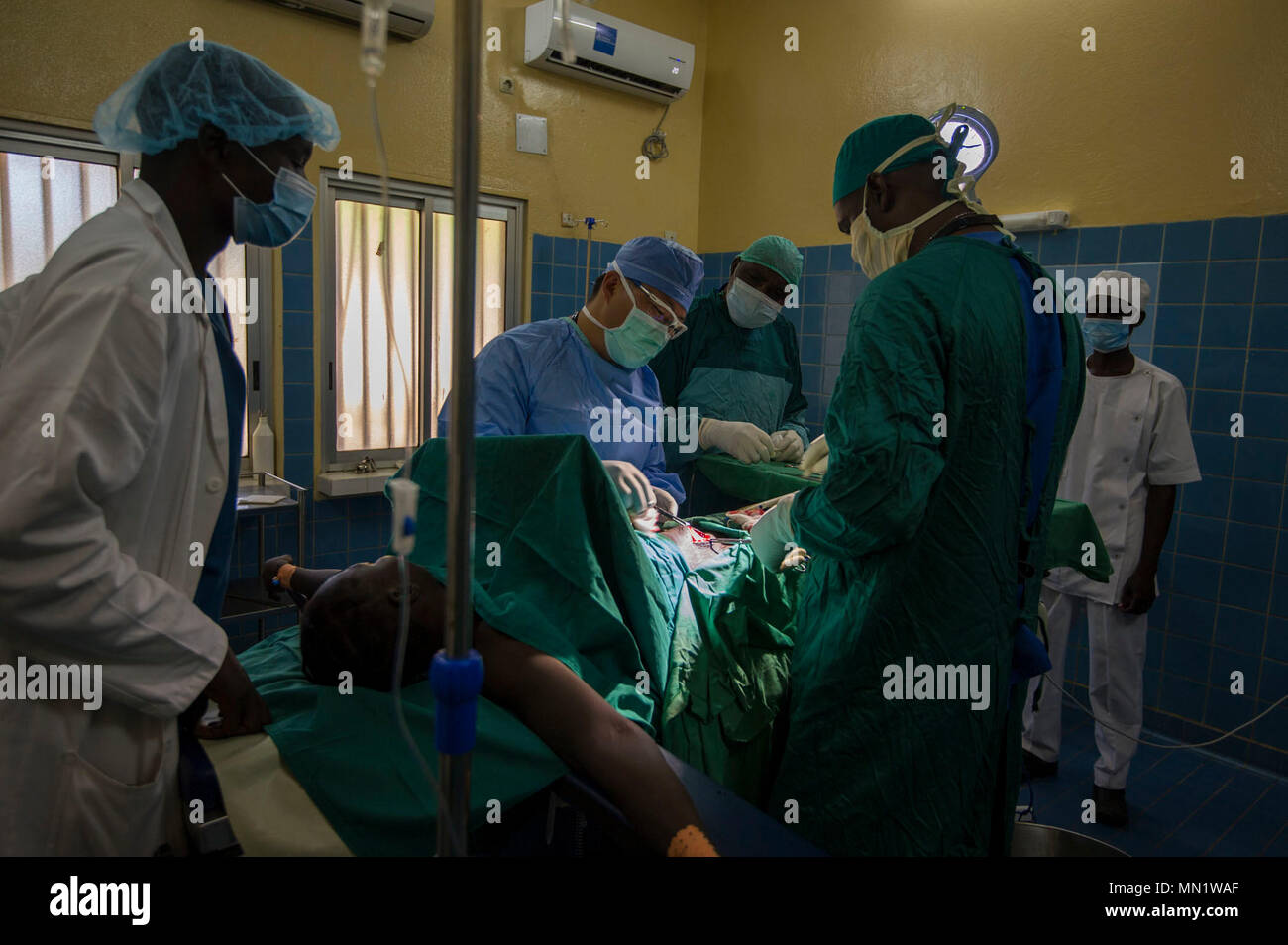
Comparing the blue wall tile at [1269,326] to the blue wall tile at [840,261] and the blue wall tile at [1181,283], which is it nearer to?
the blue wall tile at [1181,283]

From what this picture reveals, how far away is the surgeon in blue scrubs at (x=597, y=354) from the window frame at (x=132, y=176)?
110cm

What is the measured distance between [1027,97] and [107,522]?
3990 mm

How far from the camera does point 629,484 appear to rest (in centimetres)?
220

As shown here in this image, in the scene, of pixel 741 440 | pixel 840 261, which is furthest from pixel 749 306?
pixel 840 261

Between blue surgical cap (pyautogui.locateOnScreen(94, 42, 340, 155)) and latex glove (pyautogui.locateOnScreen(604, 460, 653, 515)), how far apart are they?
1126mm

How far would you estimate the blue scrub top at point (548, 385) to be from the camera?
90.8 inches

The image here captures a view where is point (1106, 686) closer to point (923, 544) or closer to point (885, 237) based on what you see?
point (923, 544)

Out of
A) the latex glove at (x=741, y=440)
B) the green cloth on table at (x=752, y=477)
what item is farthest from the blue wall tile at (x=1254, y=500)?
the latex glove at (x=741, y=440)

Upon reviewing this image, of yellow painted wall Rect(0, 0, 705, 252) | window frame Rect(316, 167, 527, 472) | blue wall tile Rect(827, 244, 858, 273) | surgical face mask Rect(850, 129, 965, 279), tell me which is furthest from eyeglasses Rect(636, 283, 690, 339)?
blue wall tile Rect(827, 244, 858, 273)

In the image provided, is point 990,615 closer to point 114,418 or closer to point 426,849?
point 426,849

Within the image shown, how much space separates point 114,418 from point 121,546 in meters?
0.21

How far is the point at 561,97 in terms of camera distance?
4.48 metres
